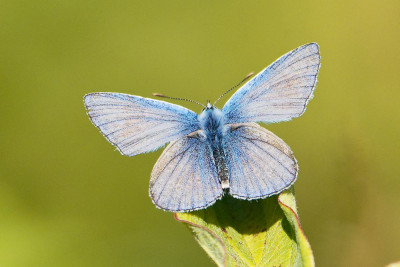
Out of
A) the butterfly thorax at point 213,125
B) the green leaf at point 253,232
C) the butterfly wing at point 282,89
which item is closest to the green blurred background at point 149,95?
the butterfly thorax at point 213,125

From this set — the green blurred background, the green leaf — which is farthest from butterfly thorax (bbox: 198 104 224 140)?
the green blurred background

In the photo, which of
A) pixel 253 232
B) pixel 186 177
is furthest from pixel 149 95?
pixel 253 232

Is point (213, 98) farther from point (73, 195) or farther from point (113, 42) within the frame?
point (73, 195)

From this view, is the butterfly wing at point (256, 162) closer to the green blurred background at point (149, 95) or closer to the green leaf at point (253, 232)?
the green leaf at point (253, 232)

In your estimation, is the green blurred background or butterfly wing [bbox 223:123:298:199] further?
the green blurred background

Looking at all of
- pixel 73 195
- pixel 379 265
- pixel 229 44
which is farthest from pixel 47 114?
pixel 379 265

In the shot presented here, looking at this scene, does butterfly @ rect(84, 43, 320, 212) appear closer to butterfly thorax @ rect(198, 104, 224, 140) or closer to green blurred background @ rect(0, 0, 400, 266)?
butterfly thorax @ rect(198, 104, 224, 140)

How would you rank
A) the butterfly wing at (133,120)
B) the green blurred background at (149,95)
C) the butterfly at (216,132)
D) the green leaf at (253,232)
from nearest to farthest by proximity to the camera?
the green leaf at (253,232)
the butterfly at (216,132)
the butterfly wing at (133,120)
the green blurred background at (149,95)

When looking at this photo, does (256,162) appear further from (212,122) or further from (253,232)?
(253,232)
